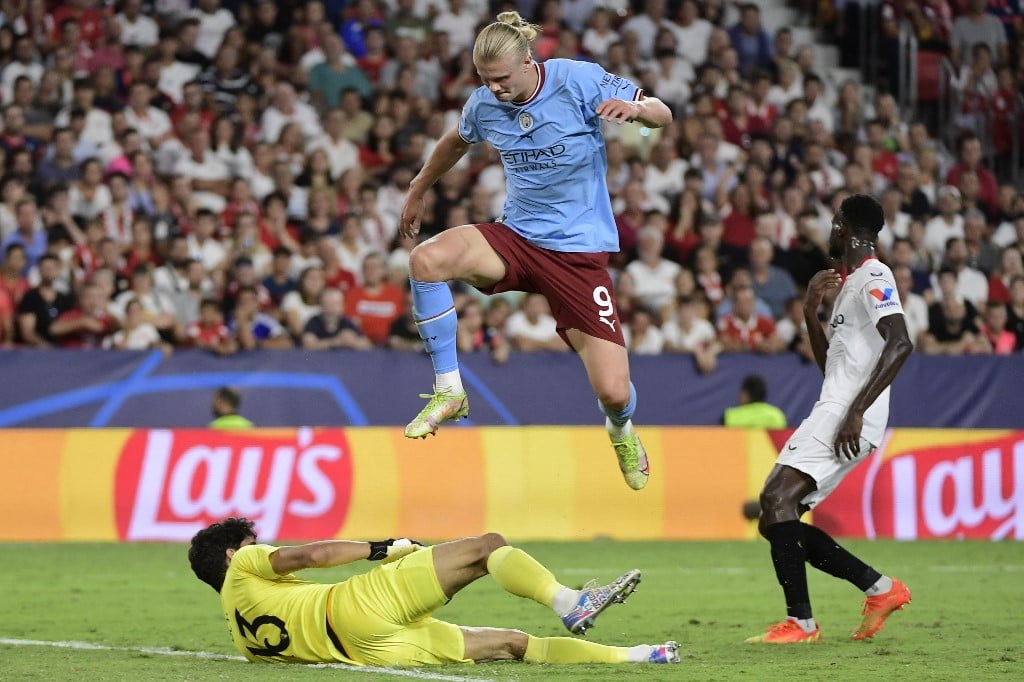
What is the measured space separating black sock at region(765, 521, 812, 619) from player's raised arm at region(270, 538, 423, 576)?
2370 mm

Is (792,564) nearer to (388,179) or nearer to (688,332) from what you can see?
(688,332)

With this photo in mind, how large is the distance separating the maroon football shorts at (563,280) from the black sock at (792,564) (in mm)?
1604

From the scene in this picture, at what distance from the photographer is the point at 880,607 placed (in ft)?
31.1

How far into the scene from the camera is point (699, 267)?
17.9 m

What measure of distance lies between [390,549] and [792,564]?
2590mm

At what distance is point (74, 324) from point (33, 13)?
15.9 ft

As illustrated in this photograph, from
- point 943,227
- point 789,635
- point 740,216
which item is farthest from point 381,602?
point 943,227

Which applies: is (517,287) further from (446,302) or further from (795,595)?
(795,595)

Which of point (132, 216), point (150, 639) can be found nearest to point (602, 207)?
point (150, 639)

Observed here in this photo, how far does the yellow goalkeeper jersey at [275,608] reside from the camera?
819 centimetres

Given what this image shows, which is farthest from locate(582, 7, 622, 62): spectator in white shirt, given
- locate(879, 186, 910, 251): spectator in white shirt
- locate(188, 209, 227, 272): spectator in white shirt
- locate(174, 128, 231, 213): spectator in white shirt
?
locate(188, 209, 227, 272): spectator in white shirt

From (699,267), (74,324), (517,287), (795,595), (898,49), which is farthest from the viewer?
(898,49)

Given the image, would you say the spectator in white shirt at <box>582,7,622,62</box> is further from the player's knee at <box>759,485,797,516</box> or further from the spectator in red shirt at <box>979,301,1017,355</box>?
the player's knee at <box>759,485,797,516</box>

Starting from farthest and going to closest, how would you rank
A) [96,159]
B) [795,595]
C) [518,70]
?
[96,159]
[795,595]
[518,70]
